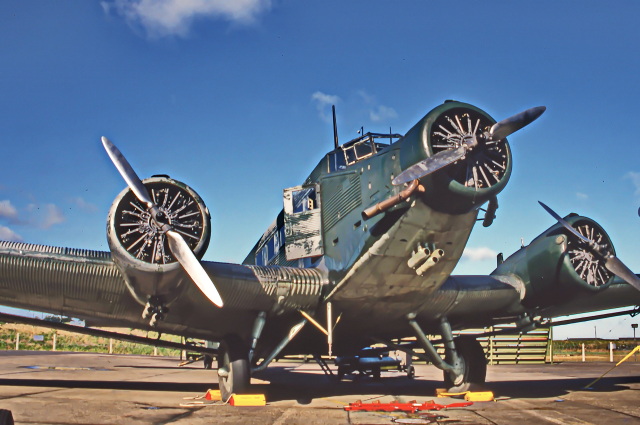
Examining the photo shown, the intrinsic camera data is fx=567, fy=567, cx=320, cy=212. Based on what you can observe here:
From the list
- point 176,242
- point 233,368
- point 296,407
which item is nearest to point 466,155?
point 176,242

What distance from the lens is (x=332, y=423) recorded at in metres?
9.09

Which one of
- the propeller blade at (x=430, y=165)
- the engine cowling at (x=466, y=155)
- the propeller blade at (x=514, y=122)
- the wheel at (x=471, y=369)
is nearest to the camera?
the propeller blade at (x=430, y=165)

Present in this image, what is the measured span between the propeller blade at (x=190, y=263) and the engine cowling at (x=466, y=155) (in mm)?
4273

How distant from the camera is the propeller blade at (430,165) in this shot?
32.3ft

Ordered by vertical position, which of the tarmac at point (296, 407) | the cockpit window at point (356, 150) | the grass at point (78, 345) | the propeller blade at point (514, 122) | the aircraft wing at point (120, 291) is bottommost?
the grass at point (78, 345)

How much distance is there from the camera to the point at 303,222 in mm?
13703

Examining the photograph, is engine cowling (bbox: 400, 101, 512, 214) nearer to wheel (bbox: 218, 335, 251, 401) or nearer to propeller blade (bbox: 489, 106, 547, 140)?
propeller blade (bbox: 489, 106, 547, 140)

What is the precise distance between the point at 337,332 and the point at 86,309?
19.5 ft

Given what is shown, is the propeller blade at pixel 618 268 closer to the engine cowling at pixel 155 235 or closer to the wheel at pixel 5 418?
the engine cowling at pixel 155 235

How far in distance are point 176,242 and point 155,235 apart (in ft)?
1.82

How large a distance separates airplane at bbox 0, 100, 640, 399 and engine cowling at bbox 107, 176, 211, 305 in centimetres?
2

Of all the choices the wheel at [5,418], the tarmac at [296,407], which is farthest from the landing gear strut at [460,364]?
the wheel at [5,418]

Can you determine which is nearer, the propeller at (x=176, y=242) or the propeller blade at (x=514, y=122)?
the propeller blade at (x=514, y=122)

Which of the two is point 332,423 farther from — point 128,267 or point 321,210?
point 321,210
